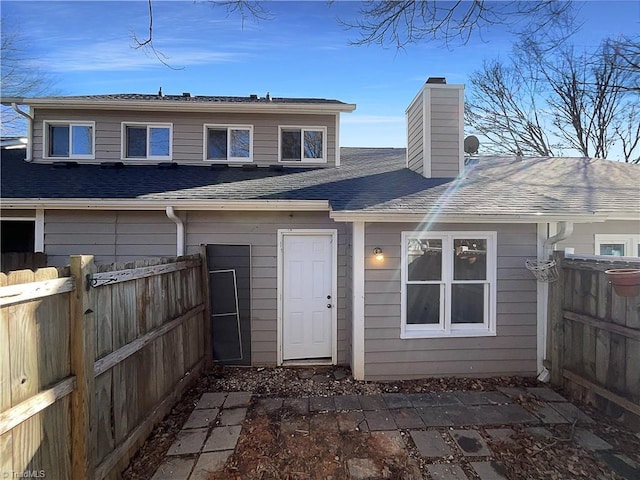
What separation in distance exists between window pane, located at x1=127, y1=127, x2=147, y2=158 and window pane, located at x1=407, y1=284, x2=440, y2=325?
612 cm

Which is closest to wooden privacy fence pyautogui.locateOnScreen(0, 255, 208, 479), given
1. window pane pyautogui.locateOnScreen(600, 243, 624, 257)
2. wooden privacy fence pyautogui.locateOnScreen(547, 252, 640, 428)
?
wooden privacy fence pyautogui.locateOnScreen(547, 252, 640, 428)

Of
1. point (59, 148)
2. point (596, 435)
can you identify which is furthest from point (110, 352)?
point (59, 148)

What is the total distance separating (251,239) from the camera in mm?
5352

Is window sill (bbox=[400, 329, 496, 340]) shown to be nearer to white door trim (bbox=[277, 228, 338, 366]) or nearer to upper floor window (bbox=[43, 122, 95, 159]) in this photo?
white door trim (bbox=[277, 228, 338, 366])

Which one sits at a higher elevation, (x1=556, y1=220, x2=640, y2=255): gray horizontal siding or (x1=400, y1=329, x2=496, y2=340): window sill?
(x1=556, y1=220, x2=640, y2=255): gray horizontal siding

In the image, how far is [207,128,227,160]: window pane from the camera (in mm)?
6969


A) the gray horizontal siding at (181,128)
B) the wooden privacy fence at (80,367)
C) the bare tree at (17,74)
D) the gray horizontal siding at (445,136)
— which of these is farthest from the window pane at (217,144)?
the bare tree at (17,74)

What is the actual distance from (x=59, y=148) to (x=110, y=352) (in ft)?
20.9

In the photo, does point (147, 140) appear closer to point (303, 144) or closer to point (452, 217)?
point (303, 144)

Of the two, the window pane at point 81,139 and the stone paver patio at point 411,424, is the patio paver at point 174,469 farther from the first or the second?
the window pane at point 81,139

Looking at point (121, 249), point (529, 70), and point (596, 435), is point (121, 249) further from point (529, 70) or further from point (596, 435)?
point (529, 70)

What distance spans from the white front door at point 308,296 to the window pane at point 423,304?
4.15ft

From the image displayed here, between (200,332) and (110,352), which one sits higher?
(110,352)

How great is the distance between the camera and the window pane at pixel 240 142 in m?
6.98
